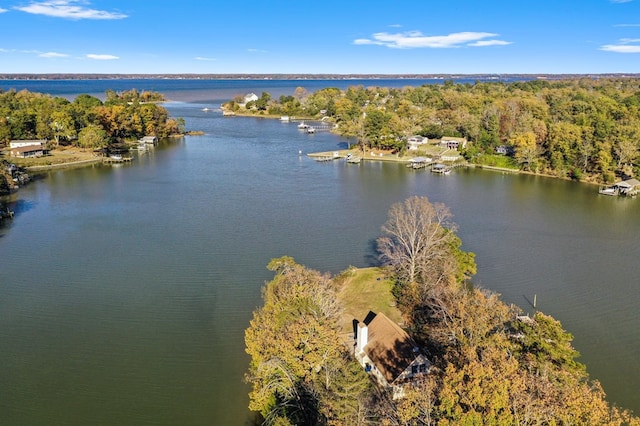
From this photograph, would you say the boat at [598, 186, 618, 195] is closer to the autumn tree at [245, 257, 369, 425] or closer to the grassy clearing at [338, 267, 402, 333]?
the grassy clearing at [338, 267, 402, 333]

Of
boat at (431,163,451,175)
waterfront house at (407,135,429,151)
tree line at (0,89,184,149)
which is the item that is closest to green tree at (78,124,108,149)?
tree line at (0,89,184,149)

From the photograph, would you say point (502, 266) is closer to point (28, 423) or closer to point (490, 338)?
point (490, 338)

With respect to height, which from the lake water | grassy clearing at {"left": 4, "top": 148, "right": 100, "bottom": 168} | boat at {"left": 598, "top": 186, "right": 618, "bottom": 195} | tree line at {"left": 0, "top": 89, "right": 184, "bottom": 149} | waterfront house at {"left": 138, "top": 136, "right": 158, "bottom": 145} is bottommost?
the lake water

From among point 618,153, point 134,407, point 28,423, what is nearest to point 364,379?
point 134,407

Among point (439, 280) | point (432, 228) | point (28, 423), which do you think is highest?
point (432, 228)

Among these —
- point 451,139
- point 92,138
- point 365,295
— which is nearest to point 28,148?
point 92,138

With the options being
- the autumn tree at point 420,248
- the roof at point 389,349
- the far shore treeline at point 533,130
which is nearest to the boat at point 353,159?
the far shore treeline at point 533,130
